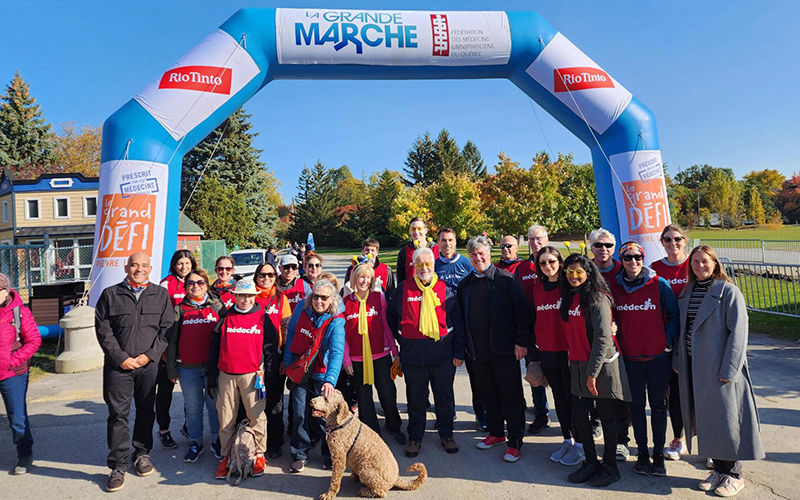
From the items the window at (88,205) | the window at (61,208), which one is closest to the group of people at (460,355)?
the window at (88,205)

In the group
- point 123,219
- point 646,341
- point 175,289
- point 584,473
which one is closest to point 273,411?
point 175,289

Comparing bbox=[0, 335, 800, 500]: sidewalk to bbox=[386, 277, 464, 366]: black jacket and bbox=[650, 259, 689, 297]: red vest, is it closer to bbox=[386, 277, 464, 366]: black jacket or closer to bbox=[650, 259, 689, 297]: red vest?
bbox=[386, 277, 464, 366]: black jacket

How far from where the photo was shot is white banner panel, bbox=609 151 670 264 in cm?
809

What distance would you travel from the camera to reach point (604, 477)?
3615mm

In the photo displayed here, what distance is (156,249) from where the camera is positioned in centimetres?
771

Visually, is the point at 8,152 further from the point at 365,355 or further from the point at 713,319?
the point at 713,319

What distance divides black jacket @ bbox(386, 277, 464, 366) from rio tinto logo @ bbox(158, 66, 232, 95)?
5675 millimetres

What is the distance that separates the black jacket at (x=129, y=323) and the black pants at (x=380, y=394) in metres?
1.81

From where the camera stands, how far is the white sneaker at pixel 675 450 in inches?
158

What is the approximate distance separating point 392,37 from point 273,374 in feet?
21.6

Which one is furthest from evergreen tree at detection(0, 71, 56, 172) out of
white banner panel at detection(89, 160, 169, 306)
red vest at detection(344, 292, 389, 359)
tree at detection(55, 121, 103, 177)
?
red vest at detection(344, 292, 389, 359)

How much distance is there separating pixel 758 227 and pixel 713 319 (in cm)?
6730

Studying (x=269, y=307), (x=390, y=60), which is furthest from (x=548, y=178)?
(x=269, y=307)

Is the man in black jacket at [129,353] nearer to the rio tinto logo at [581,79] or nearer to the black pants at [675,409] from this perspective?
the black pants at [675,409]
